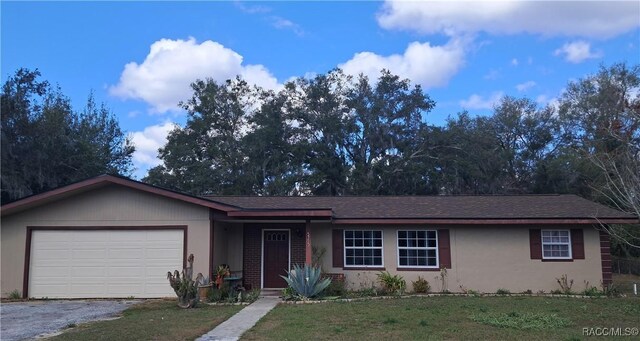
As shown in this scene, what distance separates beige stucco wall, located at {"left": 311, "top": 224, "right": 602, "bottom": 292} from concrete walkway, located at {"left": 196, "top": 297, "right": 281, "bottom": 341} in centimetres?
411

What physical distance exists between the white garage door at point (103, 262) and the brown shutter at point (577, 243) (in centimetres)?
1215

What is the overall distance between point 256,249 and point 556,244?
971 centimetres

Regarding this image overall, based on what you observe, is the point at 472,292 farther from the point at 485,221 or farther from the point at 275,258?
the point at 275,258

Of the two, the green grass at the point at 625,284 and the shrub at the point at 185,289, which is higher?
the shrub at the point at 185,289

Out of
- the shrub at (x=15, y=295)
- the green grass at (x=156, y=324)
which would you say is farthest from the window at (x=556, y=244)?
the shrub at (x=15, y=295)

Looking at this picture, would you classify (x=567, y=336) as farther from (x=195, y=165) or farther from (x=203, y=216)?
(x=195, y=165)

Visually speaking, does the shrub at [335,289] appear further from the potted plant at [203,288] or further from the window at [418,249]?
the potted plant at [203,288]

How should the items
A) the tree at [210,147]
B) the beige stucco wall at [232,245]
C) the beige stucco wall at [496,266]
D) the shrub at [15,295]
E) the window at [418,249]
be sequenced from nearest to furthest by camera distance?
the shrub at [15,295] < the beige stucco wall at [496,266] < the window at [418,249] < the beige stucco wall at [232,245] < the tree at [210,147]

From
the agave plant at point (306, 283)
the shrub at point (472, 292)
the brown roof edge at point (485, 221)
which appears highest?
the brown roof edge at point (485, 221)

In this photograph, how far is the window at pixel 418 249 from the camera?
1766cm

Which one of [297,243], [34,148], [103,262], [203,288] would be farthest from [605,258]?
[34,148]

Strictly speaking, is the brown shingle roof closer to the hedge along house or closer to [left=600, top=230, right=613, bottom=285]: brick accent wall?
the hedge along house

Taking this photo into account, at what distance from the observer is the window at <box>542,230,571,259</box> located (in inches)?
681

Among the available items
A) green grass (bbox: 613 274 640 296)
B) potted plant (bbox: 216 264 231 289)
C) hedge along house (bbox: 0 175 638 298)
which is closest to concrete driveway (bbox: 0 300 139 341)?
hedge along house (bbox: 0 175 638 298)
